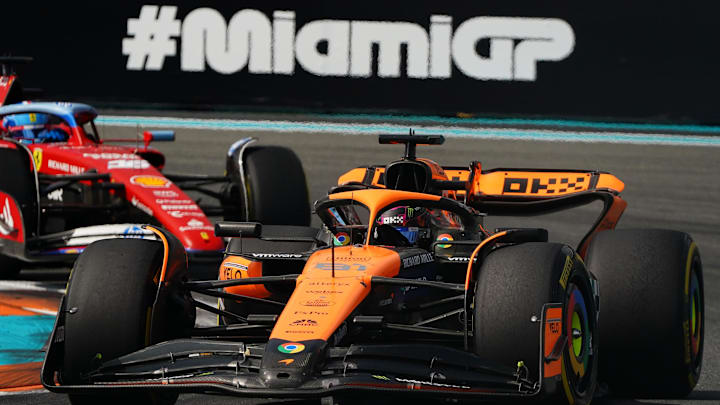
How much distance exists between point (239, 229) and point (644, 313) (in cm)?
202

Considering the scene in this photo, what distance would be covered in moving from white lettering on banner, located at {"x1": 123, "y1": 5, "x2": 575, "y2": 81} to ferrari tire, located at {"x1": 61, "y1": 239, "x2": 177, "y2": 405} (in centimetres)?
1737

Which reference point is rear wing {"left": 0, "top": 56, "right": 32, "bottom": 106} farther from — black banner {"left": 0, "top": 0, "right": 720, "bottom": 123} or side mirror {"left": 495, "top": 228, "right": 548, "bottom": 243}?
black banner {"left": 0, "top": 0, "right": 720, "bottom": 123}

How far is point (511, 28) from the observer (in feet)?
76.3

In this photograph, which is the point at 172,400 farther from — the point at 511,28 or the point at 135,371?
the point at 511,28

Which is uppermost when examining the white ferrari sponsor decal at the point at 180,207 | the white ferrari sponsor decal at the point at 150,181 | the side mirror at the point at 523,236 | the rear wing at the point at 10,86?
the rear wing at the point at 10,86

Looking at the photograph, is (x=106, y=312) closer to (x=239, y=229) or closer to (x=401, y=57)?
(x=239, y=229)

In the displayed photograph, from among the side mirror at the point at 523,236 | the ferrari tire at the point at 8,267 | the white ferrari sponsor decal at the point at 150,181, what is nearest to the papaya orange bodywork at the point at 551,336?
the side mirror at the point at 523,236

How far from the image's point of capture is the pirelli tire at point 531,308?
18.0 feet

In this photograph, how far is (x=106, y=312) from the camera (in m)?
5.84

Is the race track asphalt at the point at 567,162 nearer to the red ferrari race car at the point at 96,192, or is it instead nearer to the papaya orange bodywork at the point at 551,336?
the red ferrari race car at the point at 96,192

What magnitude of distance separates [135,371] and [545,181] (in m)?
4.08

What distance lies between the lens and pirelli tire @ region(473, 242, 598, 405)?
5.49 metres

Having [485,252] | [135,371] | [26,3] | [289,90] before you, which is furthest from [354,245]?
[26,3]

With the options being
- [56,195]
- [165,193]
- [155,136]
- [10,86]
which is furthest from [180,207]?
[10,86]
